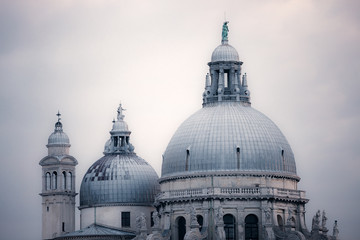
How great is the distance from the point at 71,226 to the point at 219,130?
25.5 meters

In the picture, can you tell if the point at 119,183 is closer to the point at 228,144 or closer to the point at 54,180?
the point at 54,180

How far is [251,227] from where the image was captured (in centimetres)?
17488

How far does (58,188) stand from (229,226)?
88.1 ft

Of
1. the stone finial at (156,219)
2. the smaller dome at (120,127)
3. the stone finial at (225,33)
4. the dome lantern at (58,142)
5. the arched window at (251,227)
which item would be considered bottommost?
the arched window at (251,227)

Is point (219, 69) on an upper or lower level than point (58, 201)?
upper

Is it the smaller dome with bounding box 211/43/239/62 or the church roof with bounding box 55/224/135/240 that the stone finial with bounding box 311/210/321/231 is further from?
the church roof with bounding box 55/224/135/240

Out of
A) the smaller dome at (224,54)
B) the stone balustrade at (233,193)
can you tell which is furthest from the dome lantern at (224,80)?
the stone balustrade at (233,193)

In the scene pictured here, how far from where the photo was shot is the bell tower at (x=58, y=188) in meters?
192

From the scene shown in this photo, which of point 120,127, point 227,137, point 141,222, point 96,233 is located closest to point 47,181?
point 96,233

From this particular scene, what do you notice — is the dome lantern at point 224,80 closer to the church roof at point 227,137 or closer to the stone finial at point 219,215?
the church roof at point 227,137

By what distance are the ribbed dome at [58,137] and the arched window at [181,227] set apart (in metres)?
22.3

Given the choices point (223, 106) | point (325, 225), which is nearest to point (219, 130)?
point (223, 106)

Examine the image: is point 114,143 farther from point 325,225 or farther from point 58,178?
point 325,225

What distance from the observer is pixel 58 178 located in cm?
19200
